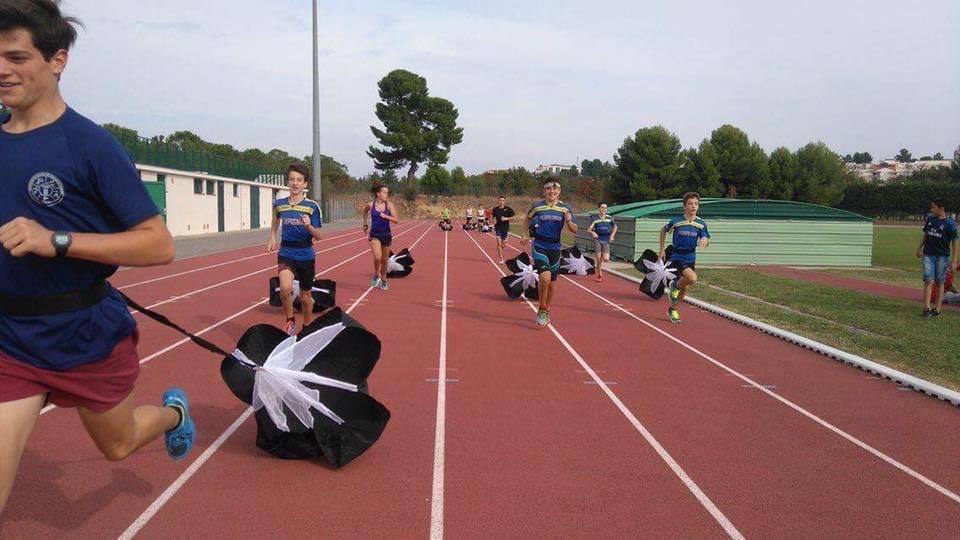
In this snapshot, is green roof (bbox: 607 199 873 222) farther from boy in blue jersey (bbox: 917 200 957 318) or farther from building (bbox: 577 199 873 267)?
boy in blue jersey (bbox: 917 200 957 318)

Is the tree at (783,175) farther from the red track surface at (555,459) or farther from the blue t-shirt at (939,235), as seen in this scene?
the red track surface at (555,459)

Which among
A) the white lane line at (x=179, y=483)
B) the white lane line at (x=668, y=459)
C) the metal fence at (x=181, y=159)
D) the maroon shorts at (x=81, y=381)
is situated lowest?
the white lane line at (x=668, y=459)

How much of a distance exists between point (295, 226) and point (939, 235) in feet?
30.1

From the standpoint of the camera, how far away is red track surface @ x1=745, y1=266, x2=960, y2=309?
14180mm

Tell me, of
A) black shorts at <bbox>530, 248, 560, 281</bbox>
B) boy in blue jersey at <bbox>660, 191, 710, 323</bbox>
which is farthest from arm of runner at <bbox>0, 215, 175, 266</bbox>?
boy in blue jersey at <bbox>660, 191, 710, 323</bbox>

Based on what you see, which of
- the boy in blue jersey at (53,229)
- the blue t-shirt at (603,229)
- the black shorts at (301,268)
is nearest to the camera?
the boy in blue jersey at (53,229)

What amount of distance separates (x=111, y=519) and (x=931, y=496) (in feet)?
14.9

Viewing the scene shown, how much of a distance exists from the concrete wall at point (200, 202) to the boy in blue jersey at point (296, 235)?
2109 centimetres

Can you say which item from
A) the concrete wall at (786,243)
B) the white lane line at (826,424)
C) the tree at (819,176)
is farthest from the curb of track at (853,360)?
the tree at (819,176)

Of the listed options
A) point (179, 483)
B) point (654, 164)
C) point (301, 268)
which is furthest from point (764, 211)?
point (654, 164)

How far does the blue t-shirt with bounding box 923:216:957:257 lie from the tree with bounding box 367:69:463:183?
2543 inches

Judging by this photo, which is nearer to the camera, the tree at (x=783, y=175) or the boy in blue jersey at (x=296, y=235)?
the boy in blue jersey at (x=296, y=235)

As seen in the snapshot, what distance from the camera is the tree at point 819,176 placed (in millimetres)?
64438

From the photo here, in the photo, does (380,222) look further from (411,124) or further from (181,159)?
(411,124)
